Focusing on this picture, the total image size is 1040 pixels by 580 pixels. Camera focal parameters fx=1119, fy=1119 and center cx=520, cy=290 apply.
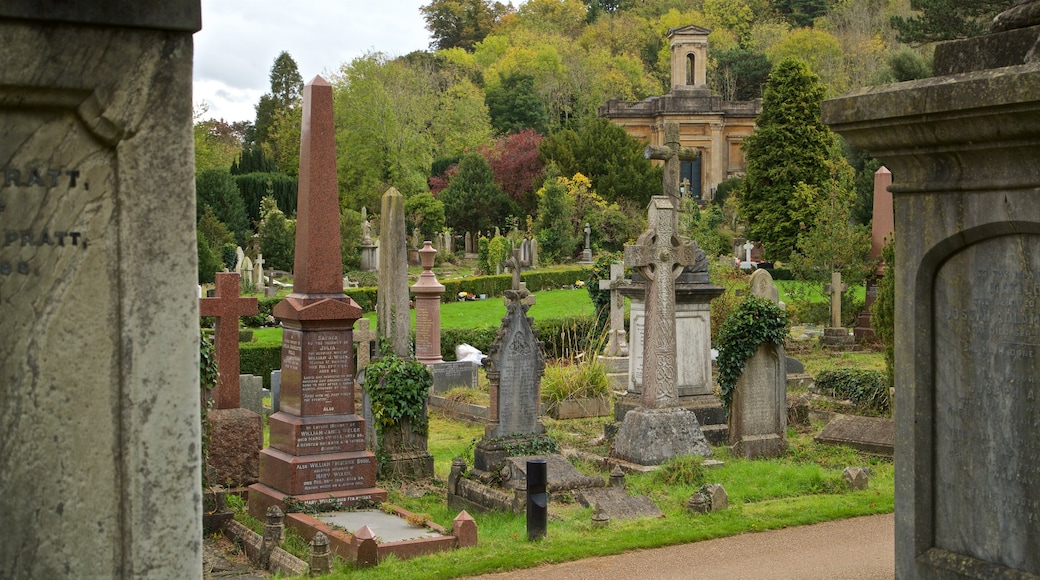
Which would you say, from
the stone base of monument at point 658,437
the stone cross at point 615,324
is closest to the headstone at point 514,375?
the stone base of monument at point 658,437

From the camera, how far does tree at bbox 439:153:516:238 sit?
47625 millimetres

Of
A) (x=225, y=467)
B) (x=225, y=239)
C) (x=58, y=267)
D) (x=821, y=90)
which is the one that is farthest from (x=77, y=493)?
(x=821, y=90)

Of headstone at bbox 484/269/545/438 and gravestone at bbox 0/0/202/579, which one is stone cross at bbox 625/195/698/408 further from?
gravestone at bbox 0/0/202/579

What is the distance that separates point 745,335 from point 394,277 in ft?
16.3

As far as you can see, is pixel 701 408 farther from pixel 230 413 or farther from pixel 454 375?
pixel 230 413

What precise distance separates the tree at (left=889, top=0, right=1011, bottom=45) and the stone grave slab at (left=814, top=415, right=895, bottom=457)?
24102 millimetres

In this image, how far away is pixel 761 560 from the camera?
8203 mm

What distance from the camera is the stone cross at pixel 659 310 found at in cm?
1202

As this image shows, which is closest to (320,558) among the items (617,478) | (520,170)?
(617,478)

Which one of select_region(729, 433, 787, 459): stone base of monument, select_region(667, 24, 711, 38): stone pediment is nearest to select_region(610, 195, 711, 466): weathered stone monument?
select_region(729, 433, 787, 459): stone base of monument

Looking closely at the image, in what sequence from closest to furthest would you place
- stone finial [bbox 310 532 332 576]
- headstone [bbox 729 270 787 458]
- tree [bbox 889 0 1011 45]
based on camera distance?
stone finial [bbox 310 532 332 576], headstone [bbox 729 270 787 458], tree [bbox 889 0 1011 45]

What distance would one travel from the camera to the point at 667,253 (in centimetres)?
1205

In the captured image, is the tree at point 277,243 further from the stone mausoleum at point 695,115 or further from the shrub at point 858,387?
the stone mausoleum at point 695,115

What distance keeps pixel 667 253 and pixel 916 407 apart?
24.2ft
